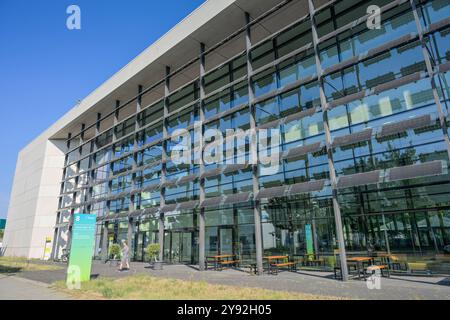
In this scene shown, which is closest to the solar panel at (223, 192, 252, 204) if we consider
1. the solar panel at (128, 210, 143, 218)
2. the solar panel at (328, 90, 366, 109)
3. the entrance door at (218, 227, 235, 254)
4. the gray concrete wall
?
Answer: the entrance door at (218, 227, 235, 254)

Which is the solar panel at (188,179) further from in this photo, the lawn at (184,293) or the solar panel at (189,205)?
the lawn at (184,293)

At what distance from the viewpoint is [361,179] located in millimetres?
→ 12305

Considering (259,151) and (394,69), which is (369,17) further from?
(259,151)

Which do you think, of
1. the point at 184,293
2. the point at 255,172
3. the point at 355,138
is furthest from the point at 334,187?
the point at 184,293

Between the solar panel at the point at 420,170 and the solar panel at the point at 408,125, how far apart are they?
4.85 ft

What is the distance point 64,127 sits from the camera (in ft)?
121

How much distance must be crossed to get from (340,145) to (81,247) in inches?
478

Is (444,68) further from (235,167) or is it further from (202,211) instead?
(202,211)

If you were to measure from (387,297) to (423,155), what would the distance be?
25.0 feet

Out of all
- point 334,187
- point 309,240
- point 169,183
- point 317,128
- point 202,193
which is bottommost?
point 309,240

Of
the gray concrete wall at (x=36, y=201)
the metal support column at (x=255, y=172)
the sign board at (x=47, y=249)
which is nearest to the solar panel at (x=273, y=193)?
the metal support column at (x=255, y=172)

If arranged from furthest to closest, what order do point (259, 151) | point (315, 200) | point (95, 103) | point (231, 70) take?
point (95, 103), point (231, 70), point (259, 151), point (315, 200)

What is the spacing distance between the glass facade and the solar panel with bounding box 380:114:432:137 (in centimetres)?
4
